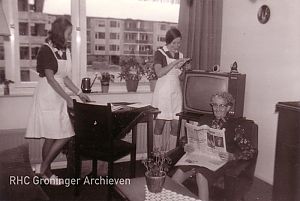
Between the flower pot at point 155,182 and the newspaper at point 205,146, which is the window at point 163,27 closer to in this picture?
the newspaper at point 205,146

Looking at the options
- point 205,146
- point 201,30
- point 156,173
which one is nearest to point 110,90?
point 201,30

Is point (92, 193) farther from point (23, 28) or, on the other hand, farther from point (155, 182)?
point (23, 28)

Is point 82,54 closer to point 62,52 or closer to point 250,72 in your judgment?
point 62,52

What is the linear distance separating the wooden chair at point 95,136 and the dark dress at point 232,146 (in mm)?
594

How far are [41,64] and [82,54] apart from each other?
2.68ft

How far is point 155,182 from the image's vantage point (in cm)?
195

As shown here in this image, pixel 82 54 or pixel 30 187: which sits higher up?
pixel 82 54

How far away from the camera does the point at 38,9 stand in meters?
3.64

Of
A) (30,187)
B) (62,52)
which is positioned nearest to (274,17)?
(62,52)

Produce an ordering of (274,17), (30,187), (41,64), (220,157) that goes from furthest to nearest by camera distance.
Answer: (274,17), (41,64), (220,157), (30,187)

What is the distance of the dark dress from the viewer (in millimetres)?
2400

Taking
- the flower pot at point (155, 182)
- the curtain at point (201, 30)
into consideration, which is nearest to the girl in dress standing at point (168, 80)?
the curtain at point (201, 30)

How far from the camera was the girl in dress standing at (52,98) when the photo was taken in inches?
119

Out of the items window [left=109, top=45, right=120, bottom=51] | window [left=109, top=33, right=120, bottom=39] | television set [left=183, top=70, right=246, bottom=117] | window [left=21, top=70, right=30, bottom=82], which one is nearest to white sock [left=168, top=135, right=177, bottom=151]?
television set [left=183, top=70, right=246, bottom=117]
